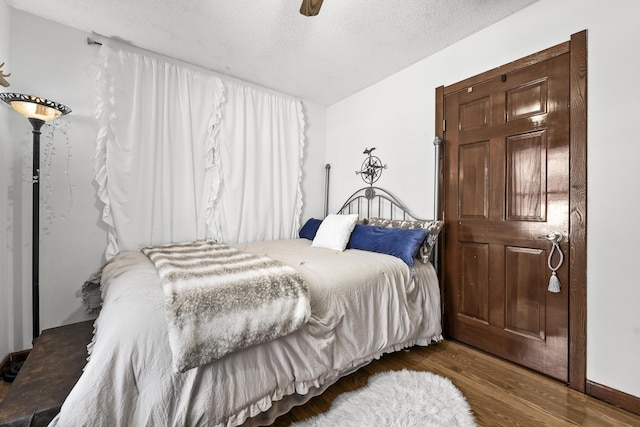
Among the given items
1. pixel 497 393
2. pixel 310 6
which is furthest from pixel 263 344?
pixel 310 6

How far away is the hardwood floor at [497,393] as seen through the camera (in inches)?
54.2

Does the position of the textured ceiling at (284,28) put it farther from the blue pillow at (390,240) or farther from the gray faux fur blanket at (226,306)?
the gray faux fur blanket at (226,306)

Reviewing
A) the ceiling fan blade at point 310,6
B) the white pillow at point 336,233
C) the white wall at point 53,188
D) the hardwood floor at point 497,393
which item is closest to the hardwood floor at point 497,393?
the hardwood floor at point 497,393

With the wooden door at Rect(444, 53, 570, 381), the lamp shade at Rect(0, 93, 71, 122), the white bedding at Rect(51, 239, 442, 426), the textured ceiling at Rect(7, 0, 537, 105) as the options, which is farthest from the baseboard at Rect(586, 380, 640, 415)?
the lamp shade at Rect(0, 93, 71, 122)

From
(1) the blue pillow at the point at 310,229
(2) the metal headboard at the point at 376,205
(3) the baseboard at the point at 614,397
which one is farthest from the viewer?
(1) the blue pillow at the point at 310,229

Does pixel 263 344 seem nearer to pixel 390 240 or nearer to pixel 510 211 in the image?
pixel 390 240

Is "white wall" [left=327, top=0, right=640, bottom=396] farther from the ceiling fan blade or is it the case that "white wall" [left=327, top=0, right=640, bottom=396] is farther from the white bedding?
the ceiling fan blade

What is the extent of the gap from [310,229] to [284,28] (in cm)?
195

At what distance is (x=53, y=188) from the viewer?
2.05m

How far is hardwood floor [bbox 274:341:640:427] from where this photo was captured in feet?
4.51

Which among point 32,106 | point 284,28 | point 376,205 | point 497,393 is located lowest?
point 497,393

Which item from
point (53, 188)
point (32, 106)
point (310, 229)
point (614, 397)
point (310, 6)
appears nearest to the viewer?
point (310, 6)

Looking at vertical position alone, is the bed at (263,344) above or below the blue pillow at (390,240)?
below

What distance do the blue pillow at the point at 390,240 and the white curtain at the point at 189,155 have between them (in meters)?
1.10
